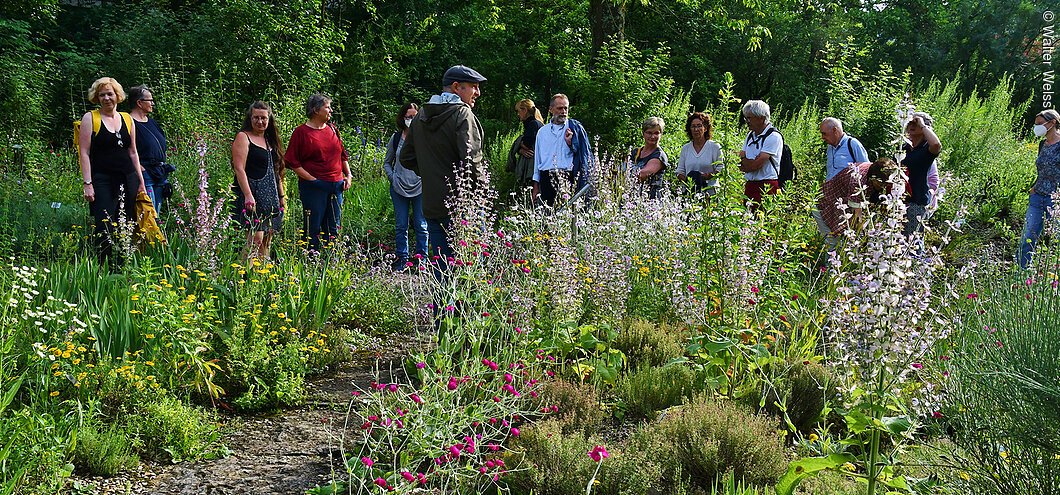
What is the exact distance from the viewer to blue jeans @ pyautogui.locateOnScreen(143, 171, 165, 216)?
736 cm

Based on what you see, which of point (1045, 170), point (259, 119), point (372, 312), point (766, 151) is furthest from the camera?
point (1045, 170)

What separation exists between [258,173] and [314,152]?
25.1 inches

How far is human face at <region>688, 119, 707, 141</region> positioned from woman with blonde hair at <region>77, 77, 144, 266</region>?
4929mm

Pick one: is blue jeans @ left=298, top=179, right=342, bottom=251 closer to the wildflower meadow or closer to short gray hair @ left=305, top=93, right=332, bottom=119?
short gray hair @ left=305, top=93, right=332, bottom=119

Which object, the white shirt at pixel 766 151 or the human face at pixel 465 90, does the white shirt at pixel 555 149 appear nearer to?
the white shirt at pixel 766 151

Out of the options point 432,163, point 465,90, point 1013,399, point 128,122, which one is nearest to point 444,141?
point 432,163

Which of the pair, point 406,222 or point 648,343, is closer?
point 648,343

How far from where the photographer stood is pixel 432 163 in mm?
6008

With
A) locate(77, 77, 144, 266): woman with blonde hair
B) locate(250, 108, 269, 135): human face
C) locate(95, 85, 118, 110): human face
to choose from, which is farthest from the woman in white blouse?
locate(95, 85, 118, 110): human face

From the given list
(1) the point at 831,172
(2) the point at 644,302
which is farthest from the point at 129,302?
(1) the point at 831,172

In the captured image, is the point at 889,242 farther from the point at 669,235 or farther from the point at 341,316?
the point at 341,316

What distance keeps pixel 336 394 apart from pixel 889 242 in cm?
322

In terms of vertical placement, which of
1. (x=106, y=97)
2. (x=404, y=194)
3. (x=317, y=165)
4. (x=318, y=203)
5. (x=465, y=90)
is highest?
(x=465, y=90)

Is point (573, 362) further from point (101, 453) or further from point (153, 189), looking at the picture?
point (153, 189)
